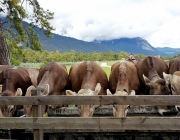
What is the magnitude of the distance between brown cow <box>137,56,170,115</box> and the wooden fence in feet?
6.30

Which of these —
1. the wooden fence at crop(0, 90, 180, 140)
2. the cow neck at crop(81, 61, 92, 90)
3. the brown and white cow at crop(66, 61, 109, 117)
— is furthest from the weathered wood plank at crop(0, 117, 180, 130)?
the cow neck at crop(81, 61, 92, 90)

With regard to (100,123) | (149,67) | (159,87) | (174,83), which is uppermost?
(149,67)

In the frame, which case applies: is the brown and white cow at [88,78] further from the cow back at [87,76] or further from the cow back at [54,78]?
the cow back at [54,78]

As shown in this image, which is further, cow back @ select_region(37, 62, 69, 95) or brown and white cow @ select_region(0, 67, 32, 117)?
cow back @ select_region(37, 62, 69, 95)

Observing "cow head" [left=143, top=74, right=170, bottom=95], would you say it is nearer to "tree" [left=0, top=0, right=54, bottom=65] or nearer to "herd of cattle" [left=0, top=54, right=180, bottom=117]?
"herd of cattle" [left=0, top=54, right=180, bottom=117]

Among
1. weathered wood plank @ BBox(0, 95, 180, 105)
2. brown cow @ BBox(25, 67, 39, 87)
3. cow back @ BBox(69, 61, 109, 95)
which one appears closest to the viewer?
weathered wood plank @ BBox(0, 95, 180, 105)

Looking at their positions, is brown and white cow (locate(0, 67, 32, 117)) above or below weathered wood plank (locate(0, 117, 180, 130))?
above

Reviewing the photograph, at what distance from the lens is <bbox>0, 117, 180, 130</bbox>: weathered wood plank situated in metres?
6.18

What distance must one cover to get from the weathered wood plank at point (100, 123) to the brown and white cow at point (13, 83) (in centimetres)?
180

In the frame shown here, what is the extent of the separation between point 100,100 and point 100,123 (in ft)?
1.49

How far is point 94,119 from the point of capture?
6344mm

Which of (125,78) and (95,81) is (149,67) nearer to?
(125,78)

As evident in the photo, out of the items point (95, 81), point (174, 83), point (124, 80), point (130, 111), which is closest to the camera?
point (130, 111)

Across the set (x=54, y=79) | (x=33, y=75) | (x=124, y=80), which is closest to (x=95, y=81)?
(x=124, y=80)
